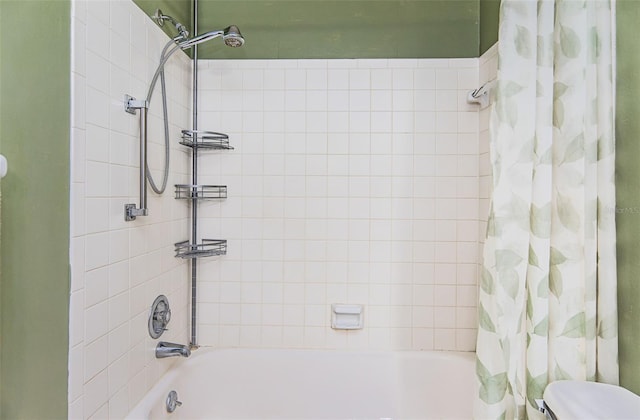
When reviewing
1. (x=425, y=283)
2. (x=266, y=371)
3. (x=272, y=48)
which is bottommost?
(x=266, y=371)

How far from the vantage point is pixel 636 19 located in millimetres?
979

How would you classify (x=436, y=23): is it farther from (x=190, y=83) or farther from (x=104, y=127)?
(x=104, y=127)

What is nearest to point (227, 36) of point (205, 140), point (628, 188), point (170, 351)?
point (205, 140)

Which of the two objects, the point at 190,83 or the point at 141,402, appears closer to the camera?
the point at 141,402

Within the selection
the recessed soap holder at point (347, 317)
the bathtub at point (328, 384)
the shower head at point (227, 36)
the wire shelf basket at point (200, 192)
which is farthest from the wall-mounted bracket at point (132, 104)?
A: the recessed soap holder at point (347, 317)

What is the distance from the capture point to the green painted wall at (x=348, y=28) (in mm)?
1868

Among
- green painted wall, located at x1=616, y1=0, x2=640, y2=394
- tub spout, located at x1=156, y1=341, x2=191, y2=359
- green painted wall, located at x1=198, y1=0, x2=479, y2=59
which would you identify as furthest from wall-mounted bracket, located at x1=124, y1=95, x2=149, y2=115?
green painted wall, located at x1=616, y1=0, x2=640, y2=394

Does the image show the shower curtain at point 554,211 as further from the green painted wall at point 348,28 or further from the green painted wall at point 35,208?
the green painted wall at point 35,208

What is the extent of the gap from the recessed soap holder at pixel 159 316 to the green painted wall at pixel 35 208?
47cm

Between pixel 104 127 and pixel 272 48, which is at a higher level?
pixel 272 48

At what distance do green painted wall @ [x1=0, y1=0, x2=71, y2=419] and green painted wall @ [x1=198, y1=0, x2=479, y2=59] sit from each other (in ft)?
→ 3.22

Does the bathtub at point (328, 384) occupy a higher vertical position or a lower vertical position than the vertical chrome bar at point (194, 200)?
lower

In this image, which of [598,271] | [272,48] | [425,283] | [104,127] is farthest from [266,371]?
[272,48]

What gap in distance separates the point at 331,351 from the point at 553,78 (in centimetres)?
147
